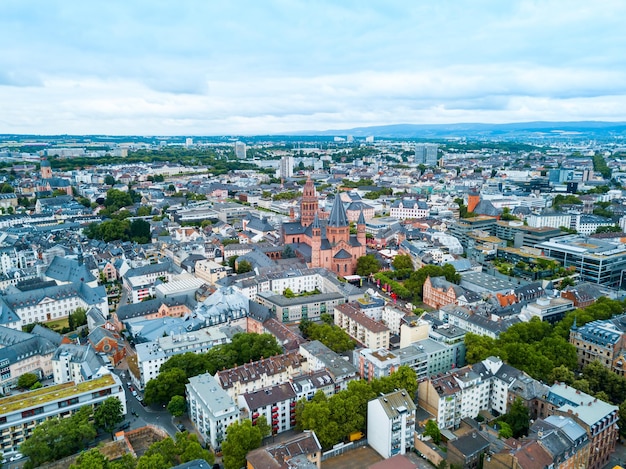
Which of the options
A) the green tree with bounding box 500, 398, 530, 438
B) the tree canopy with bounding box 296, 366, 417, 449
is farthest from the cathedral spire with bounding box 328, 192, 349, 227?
→ the green tree with bounding box 500, 398, 530, 438

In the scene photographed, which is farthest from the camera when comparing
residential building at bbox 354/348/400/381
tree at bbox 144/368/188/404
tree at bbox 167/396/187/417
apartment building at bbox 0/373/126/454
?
residential building at bbox 354/348/400/381

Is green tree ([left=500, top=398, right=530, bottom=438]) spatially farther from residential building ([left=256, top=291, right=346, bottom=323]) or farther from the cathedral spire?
the cathedral spire

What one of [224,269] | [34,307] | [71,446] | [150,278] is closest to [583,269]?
[224,269]

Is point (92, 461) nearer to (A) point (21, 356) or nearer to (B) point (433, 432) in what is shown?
(A) point (21, 356)

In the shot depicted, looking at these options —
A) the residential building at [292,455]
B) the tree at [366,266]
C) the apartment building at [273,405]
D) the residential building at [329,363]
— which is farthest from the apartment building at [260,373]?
the tree at [366,266]

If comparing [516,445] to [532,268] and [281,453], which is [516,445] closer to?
[281,453]

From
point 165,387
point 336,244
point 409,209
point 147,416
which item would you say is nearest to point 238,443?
point 165,387
